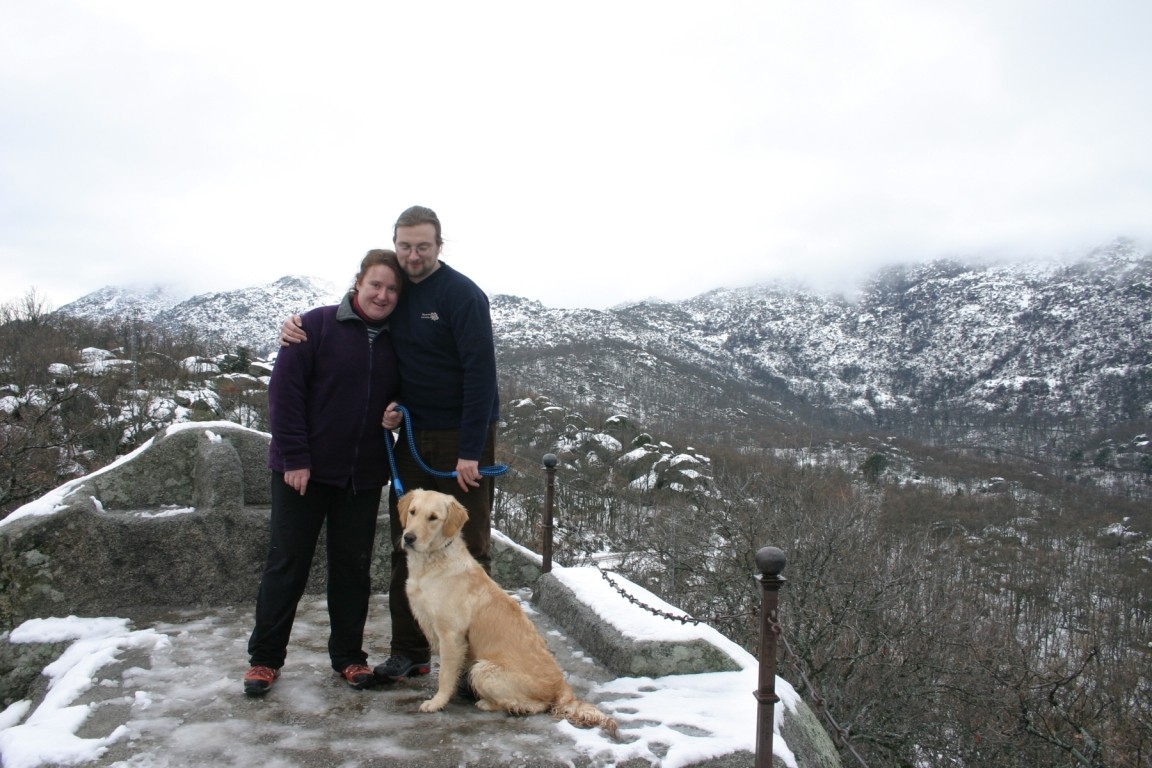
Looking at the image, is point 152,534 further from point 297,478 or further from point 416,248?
point 416,248

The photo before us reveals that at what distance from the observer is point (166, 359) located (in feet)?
96.9

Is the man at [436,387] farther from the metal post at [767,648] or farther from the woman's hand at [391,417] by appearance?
the metal post at [767,648]

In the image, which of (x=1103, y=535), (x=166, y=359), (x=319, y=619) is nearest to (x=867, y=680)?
(x=319, y=619)

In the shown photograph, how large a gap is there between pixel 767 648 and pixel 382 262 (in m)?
2.97

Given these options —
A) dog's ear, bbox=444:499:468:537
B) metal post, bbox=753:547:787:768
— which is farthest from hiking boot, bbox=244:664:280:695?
metal post, bbox=753:547:787:768

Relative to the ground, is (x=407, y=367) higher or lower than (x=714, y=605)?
higher

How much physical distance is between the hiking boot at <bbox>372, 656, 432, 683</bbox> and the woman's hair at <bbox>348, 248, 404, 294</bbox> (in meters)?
2.34

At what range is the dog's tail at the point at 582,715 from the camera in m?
3.78

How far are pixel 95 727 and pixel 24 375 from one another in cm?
2777

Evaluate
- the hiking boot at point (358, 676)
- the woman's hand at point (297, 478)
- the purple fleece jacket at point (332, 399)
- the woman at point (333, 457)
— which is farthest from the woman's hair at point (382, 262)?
the hiking boot at point (358, 676)

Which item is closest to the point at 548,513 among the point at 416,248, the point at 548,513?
the point at 548,513

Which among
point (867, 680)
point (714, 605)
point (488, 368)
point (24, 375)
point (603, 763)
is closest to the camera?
point (603, 763)

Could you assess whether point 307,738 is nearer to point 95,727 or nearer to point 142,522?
point 95,727

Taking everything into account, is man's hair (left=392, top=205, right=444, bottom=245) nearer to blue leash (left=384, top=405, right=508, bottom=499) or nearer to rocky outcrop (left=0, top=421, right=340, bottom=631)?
blue leash (left=384, top=405, right=508, bottom=499)
